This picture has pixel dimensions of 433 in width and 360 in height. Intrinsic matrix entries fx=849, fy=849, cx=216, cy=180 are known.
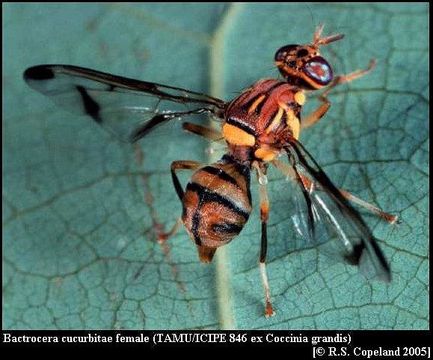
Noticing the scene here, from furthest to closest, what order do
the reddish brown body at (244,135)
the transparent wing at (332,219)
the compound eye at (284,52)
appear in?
1. the compound eye at (284,52)
2. the reddish brown body at (244,135)
3. the transparent wing at (332,219)

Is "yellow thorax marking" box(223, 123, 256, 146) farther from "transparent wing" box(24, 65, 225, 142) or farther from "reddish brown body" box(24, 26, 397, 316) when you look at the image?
"transparent wing" box(24, 65, 225, 142)

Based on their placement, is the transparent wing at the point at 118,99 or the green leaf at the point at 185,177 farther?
the transparent wing at the point at 118,99

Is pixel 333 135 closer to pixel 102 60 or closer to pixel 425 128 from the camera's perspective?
pixel 425 128

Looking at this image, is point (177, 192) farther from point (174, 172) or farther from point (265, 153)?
point (265, 153)

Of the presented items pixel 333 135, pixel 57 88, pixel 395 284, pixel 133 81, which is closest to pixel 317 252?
pixel 395 284

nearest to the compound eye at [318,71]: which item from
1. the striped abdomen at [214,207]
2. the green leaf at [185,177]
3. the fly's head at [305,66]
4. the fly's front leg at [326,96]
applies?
the fly's head at [305,66]

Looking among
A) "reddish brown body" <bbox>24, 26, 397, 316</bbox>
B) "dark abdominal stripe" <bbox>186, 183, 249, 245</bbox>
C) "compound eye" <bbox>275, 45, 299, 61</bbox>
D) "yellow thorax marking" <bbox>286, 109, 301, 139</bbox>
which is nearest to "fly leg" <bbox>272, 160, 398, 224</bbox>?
"reddish brown body" <bbox>24, 26, 397, 316</bbox>

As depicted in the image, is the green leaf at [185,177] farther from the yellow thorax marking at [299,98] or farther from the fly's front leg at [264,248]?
the yellow thorax marking at [299,98]

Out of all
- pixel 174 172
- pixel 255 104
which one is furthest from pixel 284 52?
pixel 174 172
